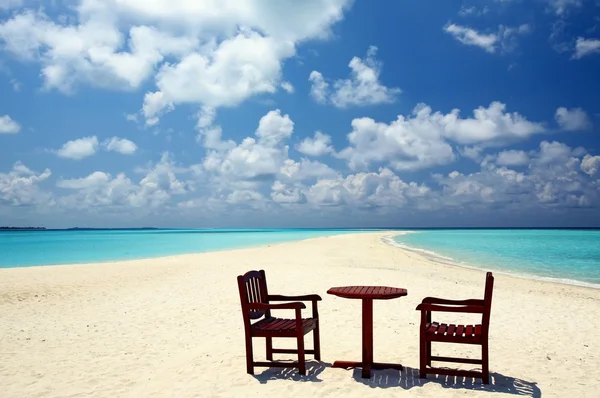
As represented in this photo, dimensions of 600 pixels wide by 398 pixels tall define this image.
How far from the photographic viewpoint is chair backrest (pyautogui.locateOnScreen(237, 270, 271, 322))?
239 inches

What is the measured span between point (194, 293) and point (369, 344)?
784cm

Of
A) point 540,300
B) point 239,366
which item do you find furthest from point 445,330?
point 540,300

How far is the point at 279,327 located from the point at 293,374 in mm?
643

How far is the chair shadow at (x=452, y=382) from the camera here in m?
5.54

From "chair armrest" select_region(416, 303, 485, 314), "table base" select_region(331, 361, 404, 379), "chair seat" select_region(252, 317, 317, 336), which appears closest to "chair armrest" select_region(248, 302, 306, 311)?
"chair seat" select_region(252, 317, 317, 336)

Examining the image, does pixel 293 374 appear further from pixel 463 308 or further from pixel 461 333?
pixel 463 308

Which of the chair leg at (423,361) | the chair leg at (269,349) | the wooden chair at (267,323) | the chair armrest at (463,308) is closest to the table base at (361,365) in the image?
the chair leg at (423,361)

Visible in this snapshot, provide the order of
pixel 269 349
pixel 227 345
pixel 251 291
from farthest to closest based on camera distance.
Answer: pixel 227 345
pixel 269 349
pixel 251 291

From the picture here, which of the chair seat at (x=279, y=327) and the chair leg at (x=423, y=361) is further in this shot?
the chair seat at (x=279, y=327)

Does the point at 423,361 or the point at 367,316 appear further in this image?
the point at 367,316

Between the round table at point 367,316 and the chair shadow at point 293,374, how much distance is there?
0.24 m

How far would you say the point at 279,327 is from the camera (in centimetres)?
609

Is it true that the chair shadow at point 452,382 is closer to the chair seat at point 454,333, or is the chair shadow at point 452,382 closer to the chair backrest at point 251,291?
the chair seat at point 454,333

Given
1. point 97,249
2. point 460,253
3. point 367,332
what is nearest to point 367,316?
point 367,332
